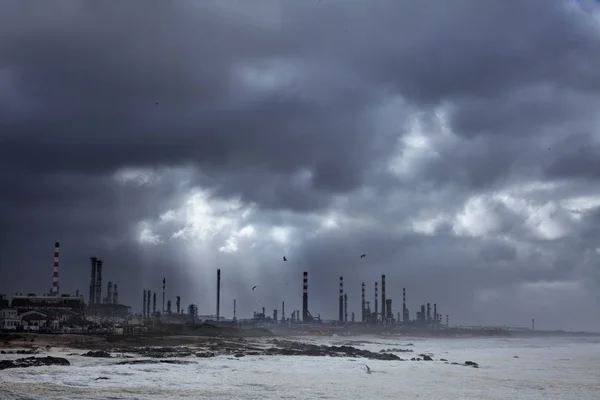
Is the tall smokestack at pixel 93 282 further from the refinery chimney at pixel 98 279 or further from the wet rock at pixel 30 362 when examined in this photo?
the wet rock at pixel 30 362

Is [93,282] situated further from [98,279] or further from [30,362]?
[30,362]

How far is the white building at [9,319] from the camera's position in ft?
383

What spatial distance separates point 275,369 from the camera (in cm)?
5194

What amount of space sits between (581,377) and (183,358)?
1431 inches

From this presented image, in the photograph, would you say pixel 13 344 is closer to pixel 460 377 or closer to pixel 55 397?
pixel 55 397

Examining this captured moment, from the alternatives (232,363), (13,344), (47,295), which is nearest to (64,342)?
(13,344)

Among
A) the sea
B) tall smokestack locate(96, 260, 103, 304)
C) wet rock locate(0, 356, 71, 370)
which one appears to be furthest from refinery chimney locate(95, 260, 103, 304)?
wet rock locate(0, 356, 71, 370)

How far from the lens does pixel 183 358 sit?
192 feet

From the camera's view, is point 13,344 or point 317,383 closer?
point 317,383

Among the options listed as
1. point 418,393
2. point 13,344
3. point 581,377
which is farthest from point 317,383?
point 13,344

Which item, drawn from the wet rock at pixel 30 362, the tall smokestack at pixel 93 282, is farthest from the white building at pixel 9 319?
the wet rock at pixel 30 362

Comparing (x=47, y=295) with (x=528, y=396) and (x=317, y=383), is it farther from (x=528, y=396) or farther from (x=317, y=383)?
(x=528, y=396)

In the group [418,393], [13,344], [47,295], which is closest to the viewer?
[418,393]

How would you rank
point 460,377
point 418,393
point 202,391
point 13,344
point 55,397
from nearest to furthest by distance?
point 55,397 → point 202,391 → point 418,393 → point 460,377 → point 13,344
